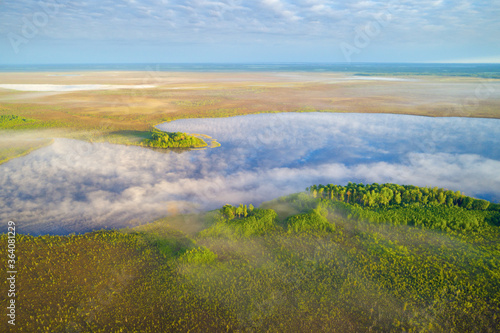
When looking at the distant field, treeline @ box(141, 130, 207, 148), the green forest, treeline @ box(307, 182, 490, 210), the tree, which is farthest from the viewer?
the distant field

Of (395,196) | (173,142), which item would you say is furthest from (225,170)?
(395,196)

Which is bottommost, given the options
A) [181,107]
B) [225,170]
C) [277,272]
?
[277,272]

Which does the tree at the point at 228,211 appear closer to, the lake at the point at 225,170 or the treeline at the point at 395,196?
the lake at the point at 225,170

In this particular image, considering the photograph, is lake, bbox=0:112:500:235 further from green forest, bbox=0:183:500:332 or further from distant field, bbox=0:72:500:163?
distant field, bbox=0:72:500:163

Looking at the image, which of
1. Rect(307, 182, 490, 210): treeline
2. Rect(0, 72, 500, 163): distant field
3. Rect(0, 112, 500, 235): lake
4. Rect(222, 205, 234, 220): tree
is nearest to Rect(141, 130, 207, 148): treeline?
Rect(0, 112, 500, 235): lake

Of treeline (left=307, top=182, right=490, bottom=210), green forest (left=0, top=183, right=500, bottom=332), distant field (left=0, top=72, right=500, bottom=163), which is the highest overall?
distant field (left=0, top=72, right=500, bottom=163)

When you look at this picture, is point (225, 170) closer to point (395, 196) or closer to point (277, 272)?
point (395, 196)

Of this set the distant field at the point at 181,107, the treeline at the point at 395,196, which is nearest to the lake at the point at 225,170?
the treeline at the point at 395,196
